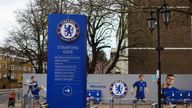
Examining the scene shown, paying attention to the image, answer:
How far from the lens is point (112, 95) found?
1811 inches

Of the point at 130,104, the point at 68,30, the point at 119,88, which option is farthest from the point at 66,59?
the point at 119,88

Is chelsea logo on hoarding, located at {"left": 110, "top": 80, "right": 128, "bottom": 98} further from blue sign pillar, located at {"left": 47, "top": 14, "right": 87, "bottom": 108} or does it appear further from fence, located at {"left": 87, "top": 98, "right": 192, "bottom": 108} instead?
blue sign pillar, located at {"left": 47, "top": 14, "right": 87, "bottom": 108}

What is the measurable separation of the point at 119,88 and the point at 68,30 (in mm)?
29615

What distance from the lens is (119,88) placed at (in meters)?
47.0

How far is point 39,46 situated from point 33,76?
1589 cm

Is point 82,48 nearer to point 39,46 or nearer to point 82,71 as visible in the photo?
point 82,71

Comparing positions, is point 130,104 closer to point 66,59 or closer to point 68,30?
point 66,59

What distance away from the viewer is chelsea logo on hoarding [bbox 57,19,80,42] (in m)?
17.8

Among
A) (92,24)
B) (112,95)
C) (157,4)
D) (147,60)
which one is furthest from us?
(147,60)

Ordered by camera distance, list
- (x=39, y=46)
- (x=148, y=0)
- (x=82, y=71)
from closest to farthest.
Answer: (x=82, y=71) → (x=148, y=0) → (x=39, y=46)

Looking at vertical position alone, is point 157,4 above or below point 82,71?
above

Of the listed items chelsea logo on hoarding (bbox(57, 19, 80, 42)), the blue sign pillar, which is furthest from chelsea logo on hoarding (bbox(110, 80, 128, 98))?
chelsea logo on hoarding (bbox(57, 19, 80, 42))

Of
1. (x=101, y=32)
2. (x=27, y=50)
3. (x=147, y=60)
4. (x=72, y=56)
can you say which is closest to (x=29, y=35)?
(x=27, y=50)

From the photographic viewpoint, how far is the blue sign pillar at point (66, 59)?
703 inches
